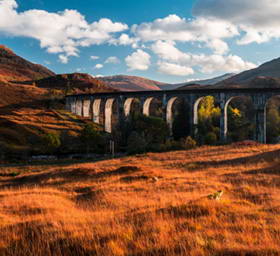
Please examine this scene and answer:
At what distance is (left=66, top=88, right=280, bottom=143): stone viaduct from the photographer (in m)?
41.6

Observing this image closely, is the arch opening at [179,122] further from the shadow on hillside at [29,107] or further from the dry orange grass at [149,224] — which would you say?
the dry orange grass at [149,224]

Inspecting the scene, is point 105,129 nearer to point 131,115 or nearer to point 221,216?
point 131,115

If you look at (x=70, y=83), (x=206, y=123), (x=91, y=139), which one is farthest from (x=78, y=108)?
(x=70, y=83)

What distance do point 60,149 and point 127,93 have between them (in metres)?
21.4

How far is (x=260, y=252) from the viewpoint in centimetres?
429

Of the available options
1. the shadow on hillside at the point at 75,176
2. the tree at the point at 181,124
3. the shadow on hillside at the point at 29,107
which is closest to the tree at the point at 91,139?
the tree at the point at 181,124

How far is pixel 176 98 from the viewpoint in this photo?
56.9 meters

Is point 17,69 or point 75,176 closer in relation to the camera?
point 75,176

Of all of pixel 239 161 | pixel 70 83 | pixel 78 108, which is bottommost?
pixel 239 161

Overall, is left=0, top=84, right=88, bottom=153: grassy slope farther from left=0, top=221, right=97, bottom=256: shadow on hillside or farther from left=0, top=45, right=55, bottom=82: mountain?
left=0, top=45, right=55, bottom=82: mountain

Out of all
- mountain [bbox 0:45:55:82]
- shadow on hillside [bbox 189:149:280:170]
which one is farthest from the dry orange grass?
mountain [bbox 0:45:55:82]

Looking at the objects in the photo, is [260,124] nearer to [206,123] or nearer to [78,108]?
[206,123]

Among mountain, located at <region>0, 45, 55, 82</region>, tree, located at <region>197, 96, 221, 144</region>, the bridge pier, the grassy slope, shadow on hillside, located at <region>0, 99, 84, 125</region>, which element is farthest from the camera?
mountain, located at <region>0, 45, 55, 82</region>

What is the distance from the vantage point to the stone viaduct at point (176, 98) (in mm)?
41625
